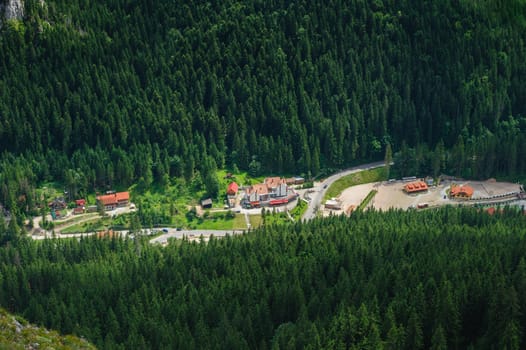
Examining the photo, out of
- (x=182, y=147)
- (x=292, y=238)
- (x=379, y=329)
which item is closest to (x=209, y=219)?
(x=182, y=147)

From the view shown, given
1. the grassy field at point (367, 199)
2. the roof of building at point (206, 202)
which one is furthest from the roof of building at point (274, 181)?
the grassy field at point (367, 199)

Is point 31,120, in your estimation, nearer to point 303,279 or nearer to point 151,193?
point 151,193

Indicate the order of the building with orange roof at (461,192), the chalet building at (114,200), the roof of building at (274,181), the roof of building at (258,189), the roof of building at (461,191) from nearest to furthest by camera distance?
the chalet building at (114,200)
the building with orange roof at (461,192)
the roof of building at (461,191)
the roof of building at (258,189)
the roof of building at (274,181)

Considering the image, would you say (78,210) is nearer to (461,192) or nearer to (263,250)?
(263,250)

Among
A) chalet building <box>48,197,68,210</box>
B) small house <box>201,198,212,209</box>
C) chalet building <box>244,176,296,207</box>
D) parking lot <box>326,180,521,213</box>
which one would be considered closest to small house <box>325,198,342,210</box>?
parking lot <box>326,180,521,213</box>

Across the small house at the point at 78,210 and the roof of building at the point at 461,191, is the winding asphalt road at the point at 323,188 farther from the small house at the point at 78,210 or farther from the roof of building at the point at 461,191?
the small house at the point at 78,210

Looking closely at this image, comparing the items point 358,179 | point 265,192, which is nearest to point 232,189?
point 265,192

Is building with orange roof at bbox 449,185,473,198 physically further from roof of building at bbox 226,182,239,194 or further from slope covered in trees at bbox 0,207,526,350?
roof of building at bbox 226,182,239,194
